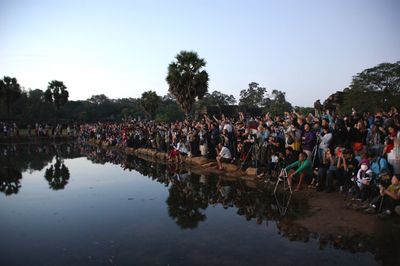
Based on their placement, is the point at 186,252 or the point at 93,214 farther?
the point at 93,214

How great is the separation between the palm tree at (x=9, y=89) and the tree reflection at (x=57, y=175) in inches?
1591

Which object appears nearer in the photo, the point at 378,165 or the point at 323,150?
the point at 378,165

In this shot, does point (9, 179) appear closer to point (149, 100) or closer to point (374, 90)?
point (149, 100)

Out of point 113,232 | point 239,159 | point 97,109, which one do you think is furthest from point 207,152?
point 97,109

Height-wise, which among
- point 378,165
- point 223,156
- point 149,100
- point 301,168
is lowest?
point 223,156

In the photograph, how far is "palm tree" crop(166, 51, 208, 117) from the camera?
105ft

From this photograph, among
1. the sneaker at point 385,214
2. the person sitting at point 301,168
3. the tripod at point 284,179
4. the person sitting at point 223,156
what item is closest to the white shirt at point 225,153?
the person sitting at point 223,156

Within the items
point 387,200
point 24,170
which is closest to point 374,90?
point 387,200

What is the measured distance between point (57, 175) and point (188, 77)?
1925 centimetres

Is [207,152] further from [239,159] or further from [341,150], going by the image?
[341,150]

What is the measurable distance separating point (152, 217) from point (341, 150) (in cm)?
582

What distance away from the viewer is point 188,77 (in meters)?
32.1

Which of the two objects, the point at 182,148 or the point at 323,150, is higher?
the point at 323,150

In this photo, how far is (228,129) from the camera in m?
14.8
